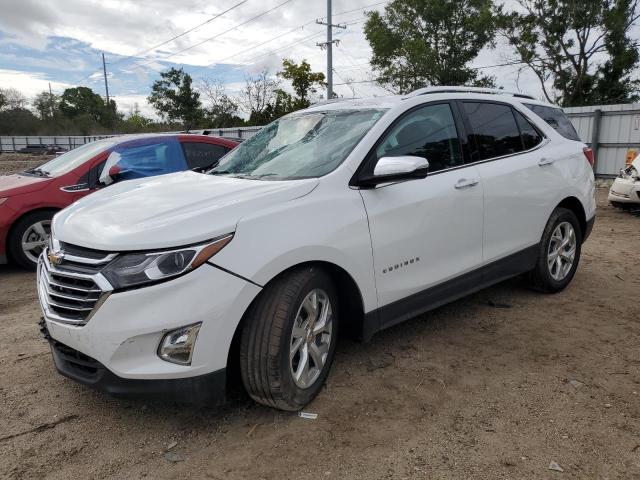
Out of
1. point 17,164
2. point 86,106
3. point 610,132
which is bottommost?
point 17,164

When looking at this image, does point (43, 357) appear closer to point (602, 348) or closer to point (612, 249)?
point (602, 348)

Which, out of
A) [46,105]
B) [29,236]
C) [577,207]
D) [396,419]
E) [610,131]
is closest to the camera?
[396,419]

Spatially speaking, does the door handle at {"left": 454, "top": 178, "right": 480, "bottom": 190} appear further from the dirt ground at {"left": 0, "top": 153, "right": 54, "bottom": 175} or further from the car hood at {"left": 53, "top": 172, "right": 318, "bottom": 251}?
the dirt ground at {"left": 0, "top": 153, "right": 54, "bottom": 175}

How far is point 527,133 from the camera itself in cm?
439

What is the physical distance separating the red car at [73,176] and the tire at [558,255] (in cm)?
428

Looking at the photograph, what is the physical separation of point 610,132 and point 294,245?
1422 cm

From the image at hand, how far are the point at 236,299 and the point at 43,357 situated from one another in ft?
6.66

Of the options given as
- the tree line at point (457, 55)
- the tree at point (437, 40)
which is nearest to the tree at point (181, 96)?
the tree line at point (457, 55)

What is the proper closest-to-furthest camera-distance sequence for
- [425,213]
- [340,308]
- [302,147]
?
[340,308], [425,213], [302,147]

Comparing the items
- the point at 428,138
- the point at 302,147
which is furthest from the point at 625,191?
the point at 302,147

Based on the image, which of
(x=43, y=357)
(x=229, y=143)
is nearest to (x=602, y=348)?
(x=43, y=357)

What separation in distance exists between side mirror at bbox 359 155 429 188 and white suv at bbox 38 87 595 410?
0.01m

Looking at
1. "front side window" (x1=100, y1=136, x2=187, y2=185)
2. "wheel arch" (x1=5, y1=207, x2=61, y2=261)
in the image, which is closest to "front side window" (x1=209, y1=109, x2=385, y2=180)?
"front side window" (x1=100, y1=136, x2=187, y2=185)

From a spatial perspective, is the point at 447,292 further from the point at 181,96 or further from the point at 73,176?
the point at 181,96
